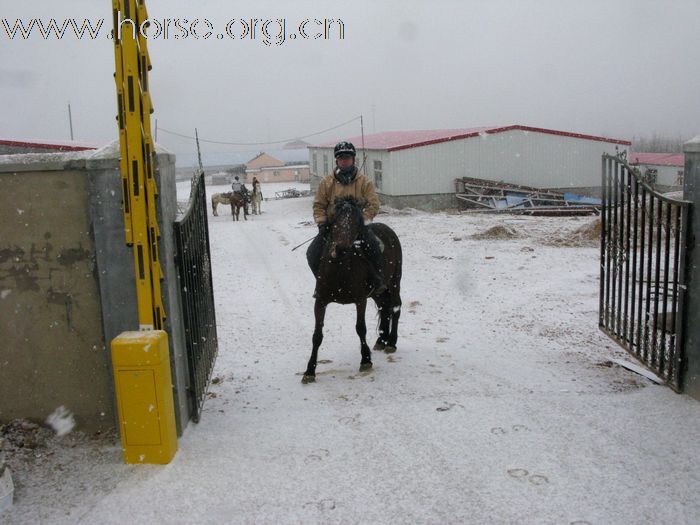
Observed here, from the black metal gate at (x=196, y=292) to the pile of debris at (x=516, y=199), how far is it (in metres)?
23.0

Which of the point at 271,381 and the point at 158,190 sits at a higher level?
the point at 158,190

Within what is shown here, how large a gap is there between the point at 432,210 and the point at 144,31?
1048 inches

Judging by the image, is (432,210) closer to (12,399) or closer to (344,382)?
(344,382)

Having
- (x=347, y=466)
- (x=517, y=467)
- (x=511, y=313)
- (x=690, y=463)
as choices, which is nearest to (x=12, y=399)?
(x=347, y=466)

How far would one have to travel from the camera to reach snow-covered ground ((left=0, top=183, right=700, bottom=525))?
3934 mm

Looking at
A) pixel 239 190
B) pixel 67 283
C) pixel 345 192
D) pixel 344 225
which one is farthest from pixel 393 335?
pixel 239 190

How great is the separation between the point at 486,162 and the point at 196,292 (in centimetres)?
2742

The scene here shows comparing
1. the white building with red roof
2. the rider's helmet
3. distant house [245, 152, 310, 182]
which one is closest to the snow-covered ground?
the rider's helmet

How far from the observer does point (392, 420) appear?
5.36 metres

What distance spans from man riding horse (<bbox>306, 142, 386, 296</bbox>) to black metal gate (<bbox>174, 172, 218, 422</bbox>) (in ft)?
4.09

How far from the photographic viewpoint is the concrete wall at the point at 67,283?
4480 millimetres

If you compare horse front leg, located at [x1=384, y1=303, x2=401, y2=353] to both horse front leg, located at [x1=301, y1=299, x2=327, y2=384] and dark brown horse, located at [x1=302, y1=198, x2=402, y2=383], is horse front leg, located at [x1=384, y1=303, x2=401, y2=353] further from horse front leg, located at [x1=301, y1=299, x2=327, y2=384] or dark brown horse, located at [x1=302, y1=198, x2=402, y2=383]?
horse front leg, located at [x1=301, y1=299, x2=327, y2=384]

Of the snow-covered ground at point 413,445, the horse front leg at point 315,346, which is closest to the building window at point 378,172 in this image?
the snow-covered ground at point 413,445

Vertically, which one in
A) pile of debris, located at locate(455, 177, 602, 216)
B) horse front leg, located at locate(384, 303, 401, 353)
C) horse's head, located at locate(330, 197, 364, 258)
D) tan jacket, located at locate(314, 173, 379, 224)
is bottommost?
horse front leg, located at locate(384, 303, 401, 353)
